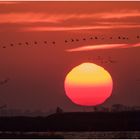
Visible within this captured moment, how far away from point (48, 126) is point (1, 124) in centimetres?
433

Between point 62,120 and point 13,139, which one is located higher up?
point 13,139

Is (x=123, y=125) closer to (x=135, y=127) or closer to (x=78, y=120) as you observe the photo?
(x=135, y=127)

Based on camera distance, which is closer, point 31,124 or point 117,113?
point 31,124

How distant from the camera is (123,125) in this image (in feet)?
Answer: 130

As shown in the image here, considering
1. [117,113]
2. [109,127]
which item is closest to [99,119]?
[117,113]

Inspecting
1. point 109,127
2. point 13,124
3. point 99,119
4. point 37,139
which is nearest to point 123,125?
point 109,127

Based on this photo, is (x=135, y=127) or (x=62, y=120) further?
(x=62, y=120)

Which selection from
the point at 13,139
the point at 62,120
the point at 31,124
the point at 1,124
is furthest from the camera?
the point at 62,120

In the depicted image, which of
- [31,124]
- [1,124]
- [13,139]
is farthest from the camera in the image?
[31,124]

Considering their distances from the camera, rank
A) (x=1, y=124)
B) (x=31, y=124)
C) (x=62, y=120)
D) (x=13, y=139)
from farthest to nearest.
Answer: (x=62, y=120), (x=31, y=124), (x=1, y=124), (x=13, y=139)

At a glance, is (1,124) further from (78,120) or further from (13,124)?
(78,120)

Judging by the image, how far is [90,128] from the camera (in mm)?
38844

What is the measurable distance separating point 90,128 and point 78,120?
397cm

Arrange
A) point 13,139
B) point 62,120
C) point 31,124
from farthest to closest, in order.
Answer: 1. point 62,120
2. point 31,124
3. point 13,139
